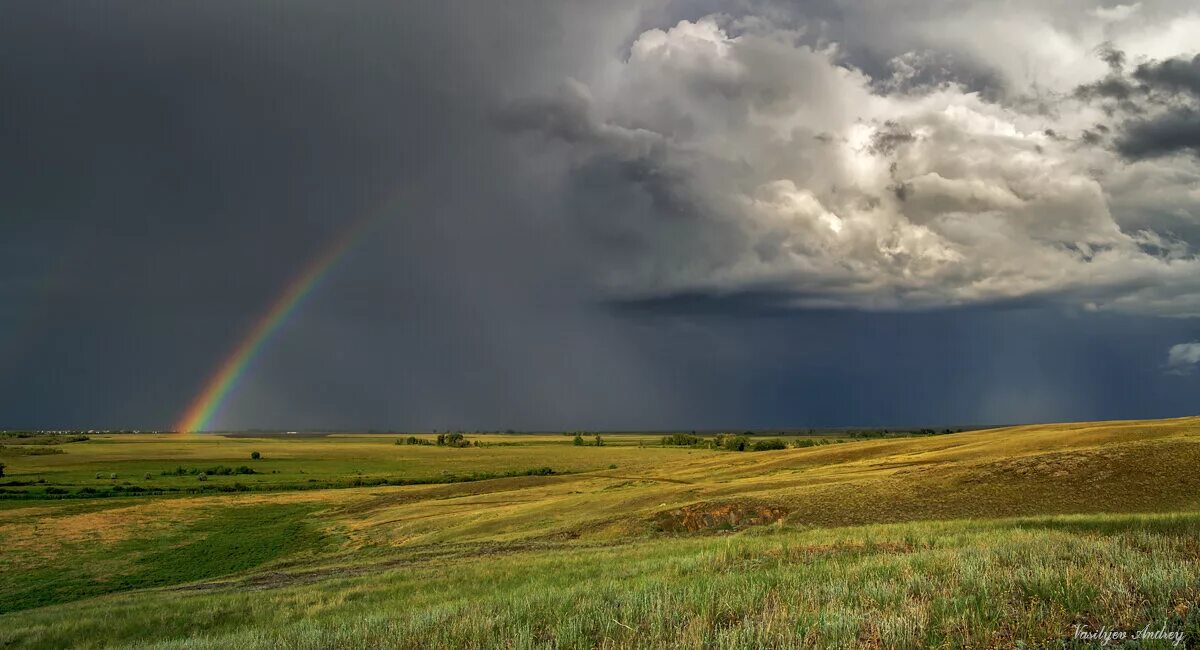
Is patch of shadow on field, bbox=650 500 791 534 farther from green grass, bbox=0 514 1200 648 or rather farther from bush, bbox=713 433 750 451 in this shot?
bush, bbox=713 433 750 451

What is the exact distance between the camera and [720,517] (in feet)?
99.9

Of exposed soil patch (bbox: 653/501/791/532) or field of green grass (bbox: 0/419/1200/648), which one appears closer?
field of green grass (bbox: 0/419/1200/648)

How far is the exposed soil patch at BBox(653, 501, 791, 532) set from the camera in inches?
1151

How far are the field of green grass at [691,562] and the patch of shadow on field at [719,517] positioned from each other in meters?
0.16

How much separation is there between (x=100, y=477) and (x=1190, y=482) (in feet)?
493

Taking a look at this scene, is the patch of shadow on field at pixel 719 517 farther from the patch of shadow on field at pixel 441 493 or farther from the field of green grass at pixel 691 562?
the patch of shadow on field at pixel 441 493

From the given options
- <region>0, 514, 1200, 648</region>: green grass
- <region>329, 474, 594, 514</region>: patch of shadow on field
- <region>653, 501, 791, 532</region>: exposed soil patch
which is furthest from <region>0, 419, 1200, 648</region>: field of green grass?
<region>329, 474, 594, 514</region>: patch of shadow on field

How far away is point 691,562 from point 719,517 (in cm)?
1590

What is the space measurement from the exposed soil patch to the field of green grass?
0.16 m

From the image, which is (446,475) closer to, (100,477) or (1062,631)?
(100,477)

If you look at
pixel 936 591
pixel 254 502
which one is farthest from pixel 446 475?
pixel 936 591

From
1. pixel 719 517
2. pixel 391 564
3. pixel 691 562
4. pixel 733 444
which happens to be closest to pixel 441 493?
pixel 391 564

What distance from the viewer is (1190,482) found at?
25594mm

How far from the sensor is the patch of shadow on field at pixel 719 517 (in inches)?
1150
